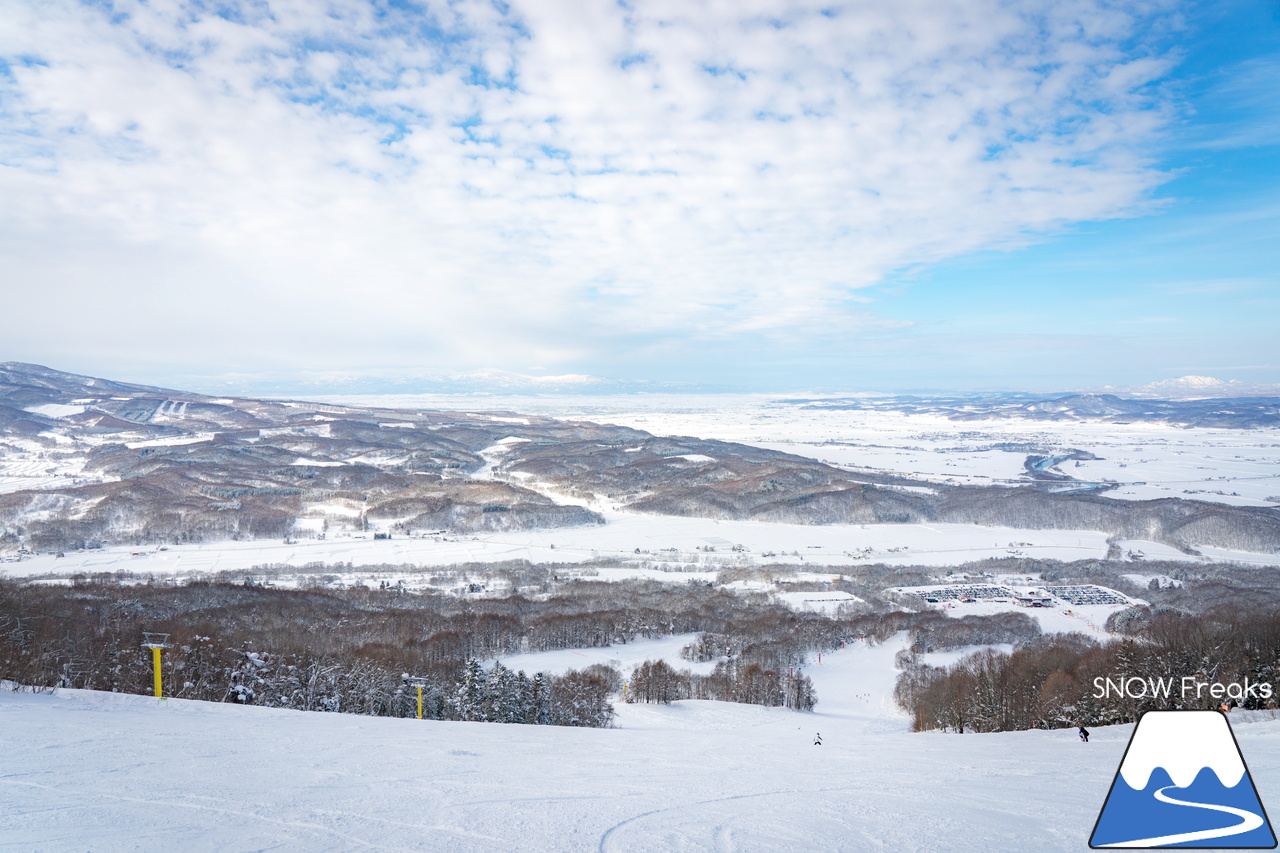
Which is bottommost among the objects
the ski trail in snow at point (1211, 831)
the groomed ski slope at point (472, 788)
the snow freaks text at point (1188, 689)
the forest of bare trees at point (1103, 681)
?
the forest of bare trees at point (1103, 681)

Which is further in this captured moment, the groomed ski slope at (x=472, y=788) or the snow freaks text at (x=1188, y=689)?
the snow freaks text at (x=1188, y=689)

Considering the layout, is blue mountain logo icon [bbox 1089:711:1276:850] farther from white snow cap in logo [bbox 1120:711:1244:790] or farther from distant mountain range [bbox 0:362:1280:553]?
distant mountain range [bbox 0:362:1280:553]

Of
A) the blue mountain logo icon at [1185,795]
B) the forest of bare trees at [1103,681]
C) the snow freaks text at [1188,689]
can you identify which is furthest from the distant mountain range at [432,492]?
the blue mountain logo icon at [1185,795]

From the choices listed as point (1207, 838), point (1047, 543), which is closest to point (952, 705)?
point (1207, 838)

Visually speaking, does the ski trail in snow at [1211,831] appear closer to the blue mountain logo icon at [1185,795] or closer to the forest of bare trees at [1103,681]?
the blue mountain logo icon at [1185,795]

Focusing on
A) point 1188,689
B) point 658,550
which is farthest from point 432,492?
point 1188,689

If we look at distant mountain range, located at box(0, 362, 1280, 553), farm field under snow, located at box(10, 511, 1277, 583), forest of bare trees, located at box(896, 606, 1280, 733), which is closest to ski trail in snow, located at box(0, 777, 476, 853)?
forest of bare trees, located at box(896, 606, 1280, 733)
